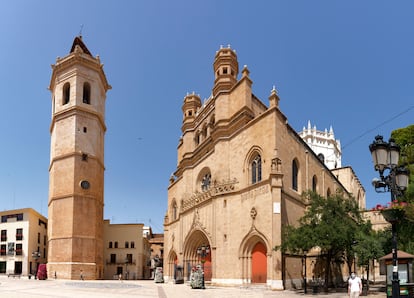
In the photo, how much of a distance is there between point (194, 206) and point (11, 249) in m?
33.9

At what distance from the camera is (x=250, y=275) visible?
27156 millimetres

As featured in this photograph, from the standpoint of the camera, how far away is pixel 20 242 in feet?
185

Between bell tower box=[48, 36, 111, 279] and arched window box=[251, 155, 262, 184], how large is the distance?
24621 millimetres

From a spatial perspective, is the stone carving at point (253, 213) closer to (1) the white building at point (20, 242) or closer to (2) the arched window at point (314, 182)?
(2) the arched window at point (314, 182)

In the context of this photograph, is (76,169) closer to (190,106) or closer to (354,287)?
(190,106)

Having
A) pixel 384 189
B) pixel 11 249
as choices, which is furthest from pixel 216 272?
pixel 11 249

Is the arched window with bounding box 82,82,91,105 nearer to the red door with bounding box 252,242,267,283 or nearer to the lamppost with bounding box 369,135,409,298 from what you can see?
the red door with bounding box 252,242,267,283

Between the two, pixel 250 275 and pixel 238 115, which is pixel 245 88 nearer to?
pixel 238 115

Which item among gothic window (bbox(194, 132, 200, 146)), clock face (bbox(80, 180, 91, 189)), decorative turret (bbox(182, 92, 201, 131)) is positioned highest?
decorative turret (bbox(182, 92, 201, 131))

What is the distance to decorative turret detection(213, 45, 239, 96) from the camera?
33.3 m

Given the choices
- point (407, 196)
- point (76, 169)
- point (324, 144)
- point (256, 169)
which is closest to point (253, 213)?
point (256, 169)

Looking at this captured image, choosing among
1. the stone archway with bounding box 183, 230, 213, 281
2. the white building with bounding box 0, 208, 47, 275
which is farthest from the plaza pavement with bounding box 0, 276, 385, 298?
the white building with bounding box 0, 208, 47, 275

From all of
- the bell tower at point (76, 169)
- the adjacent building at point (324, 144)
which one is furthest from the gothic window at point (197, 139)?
the adjacent building at point (324, 144)

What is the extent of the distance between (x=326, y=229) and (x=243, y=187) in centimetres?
770
